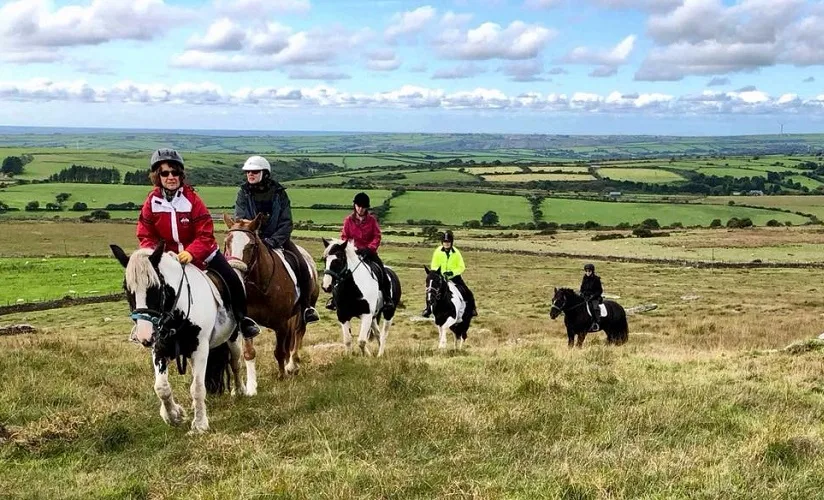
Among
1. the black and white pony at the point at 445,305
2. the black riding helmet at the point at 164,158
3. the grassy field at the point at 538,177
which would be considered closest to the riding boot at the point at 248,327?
the black riding helmet at the point at 164,158

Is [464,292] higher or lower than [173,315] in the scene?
lower

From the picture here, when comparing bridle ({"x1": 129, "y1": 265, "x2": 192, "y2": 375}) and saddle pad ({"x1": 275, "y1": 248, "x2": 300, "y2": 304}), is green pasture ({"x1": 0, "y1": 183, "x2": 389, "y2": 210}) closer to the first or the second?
saddle pad ({"x1": 275, "y1": 248, "x2": 300, "y2": 304})

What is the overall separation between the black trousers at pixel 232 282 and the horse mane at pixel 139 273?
1.62m

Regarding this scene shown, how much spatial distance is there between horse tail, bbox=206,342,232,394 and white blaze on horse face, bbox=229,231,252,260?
132 centimetres

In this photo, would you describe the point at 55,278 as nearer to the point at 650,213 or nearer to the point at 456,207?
the point at 456,207

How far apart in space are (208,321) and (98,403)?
210 cm

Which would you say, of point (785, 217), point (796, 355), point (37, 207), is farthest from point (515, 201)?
point (796, 355)

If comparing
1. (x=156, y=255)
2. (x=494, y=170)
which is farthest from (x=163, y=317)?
(x=494, y=170)

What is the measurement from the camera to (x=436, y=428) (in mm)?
7609

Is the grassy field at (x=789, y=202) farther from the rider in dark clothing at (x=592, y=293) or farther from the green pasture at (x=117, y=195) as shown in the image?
the rider in dark clothing at (x=592, y=293)

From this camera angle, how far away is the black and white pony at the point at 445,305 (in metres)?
17.6

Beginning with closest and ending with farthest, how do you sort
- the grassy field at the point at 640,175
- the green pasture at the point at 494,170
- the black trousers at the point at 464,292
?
1. the black trousers at the point at 464,292
2. the grassy field at the point at 640,175
3. the green pasture at the point at 494,170

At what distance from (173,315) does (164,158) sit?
187cm

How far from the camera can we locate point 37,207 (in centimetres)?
9906
